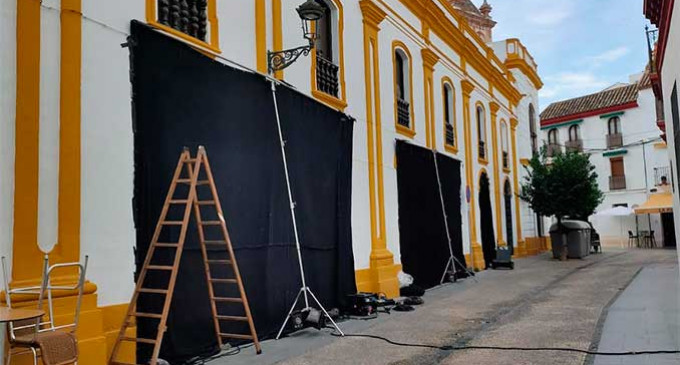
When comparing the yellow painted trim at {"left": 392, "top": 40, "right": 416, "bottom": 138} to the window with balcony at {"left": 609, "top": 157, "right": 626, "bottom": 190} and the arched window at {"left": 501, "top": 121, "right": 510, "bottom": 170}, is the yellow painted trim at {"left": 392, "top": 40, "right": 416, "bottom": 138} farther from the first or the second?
the window with balcony at {"left": 609, "top": 157, "right": 626, "bottom": 190}

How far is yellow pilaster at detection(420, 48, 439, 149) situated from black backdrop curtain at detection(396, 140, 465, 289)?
0.49 meters

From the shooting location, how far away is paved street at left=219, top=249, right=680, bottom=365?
5.86 metres

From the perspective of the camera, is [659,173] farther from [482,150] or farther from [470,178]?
[470,178]

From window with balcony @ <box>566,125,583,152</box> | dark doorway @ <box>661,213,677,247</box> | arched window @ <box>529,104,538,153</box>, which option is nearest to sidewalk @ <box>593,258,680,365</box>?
arched window @ <box>529,104,538,153</box>

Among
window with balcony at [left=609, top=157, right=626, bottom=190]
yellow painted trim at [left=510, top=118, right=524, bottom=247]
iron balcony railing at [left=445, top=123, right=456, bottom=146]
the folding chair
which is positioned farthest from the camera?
window with balcony at [left=609, top=157, right=626, bottom=190]

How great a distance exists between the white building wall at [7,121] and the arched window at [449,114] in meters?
11.3

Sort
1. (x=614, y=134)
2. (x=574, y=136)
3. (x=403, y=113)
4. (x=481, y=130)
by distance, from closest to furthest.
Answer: (x=403, y=113) → (x=481, y=130) → (x=614, y=134) → (x=574, y=136)

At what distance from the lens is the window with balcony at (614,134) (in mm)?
31625

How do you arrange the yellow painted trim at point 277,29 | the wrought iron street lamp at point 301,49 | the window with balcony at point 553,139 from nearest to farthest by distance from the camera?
the wrought iron street lamp at point 301,49, the yellow painted trim at point 277,29, the window with balcony at point 553,139

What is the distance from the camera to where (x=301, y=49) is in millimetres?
7297

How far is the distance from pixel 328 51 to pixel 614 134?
2704cm

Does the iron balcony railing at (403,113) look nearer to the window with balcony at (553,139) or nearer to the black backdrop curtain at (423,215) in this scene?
the black backdrop curtain at (423,215)

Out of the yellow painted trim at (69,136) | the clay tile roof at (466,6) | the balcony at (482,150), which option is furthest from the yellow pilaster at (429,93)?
the clay tile roof at (466,6)

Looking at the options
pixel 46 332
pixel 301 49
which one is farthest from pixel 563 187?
pixel 46 332
